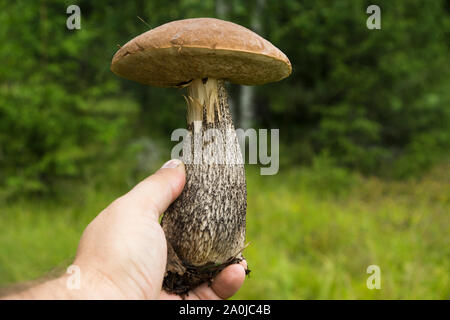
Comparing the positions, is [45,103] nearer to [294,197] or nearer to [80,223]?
[80,223]

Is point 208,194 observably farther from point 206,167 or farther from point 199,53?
point 199,53

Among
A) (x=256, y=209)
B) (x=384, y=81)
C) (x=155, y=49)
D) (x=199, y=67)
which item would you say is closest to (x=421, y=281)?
(x=256, y=209)

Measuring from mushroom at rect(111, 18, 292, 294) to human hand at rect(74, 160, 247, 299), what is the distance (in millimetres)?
68

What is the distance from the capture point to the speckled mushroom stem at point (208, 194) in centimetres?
123

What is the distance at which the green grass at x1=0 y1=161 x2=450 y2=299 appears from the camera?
2.44 meters

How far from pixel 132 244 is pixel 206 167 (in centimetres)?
39

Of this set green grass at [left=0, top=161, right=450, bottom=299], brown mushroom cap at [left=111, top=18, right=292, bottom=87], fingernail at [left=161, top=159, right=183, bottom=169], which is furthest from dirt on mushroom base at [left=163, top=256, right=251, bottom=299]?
green grass at [left=0, top=161, right=450, bottom=299]

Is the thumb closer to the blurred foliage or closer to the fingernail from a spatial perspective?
the fingernail

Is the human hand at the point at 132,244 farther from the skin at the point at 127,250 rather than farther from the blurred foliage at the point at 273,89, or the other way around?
the blurred foliage at the point at 273,89

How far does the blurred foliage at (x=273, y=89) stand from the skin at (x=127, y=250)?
226 centimetres

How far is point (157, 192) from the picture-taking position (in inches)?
48.3

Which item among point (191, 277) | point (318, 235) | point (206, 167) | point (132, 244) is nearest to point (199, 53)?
point (206, 167)

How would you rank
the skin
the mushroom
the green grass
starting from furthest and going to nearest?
the green grass
the mushroom
the skin

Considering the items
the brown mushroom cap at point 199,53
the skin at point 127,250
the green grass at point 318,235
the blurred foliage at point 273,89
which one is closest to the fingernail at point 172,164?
the skin at point 127,250
